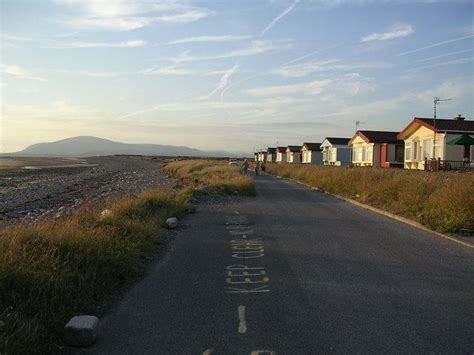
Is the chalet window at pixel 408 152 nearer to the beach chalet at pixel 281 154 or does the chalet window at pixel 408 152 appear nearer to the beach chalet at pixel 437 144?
the beach chalet at pixel 437 144

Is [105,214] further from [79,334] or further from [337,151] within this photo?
[337,151]

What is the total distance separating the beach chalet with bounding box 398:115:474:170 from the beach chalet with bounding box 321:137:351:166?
22133 mm

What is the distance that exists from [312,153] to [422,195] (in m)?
63.2

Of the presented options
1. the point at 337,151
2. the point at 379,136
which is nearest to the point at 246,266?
the point at 379,136

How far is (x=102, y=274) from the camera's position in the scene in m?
6.62

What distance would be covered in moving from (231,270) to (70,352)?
3470 millimetres

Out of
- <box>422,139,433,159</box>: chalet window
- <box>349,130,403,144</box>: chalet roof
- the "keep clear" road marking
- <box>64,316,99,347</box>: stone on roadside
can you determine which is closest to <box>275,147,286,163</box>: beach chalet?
<box>349,130,403,144</box>: chalet roof

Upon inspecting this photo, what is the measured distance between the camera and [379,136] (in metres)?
50.1

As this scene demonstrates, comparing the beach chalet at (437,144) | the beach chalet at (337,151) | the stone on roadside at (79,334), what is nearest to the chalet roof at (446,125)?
the beach chalet at (437,144)

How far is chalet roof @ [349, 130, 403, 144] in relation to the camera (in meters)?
48.2

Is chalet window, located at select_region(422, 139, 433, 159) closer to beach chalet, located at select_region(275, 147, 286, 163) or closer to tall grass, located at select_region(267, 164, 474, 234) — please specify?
tall grass, located at select_region(267, 164, 474, 234)

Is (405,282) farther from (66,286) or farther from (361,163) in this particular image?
(361,163)

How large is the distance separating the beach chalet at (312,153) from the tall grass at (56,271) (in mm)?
67983

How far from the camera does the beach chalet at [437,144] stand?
33.0m
